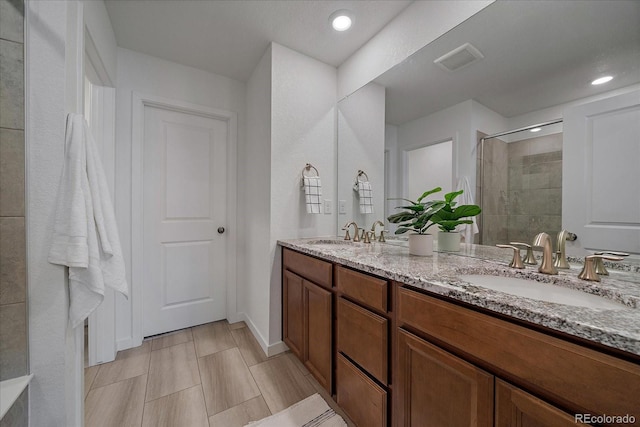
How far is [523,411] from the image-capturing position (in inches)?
23.5

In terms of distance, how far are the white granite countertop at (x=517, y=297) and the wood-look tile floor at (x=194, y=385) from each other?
0.91 meters

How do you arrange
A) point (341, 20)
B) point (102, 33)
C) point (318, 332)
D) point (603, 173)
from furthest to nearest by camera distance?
point (341, 20)
point (102, 33)
point (318, 332)
point (603, 173)

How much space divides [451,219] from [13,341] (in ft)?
6.35

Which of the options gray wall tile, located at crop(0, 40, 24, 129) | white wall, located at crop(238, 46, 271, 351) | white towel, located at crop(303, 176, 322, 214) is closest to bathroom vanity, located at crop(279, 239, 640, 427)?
white towel, located at crop(303, 176, 322, 214)

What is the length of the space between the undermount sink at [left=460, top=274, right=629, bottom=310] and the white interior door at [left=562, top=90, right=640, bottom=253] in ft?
0.99

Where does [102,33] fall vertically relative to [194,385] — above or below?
above

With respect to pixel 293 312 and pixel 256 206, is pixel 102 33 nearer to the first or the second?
pixel 256 206

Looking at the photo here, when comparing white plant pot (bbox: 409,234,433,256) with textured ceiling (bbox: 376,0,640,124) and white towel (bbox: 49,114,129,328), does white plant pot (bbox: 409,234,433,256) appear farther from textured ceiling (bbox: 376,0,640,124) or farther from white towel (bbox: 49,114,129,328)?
white towel (bbox: 49,114,129,328)

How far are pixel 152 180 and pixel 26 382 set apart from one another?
5.15ft

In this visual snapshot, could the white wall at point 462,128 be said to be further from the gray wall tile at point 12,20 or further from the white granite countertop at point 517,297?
the gray wall tile at point 12,20

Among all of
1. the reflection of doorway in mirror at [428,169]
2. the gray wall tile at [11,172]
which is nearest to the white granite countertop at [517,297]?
the reflection of doorway in mirror at [428,169]

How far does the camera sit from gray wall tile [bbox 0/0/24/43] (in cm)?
90

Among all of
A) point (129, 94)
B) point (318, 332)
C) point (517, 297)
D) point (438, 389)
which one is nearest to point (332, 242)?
point (318, 332)

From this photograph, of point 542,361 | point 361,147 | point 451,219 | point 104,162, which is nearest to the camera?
point 542,361
